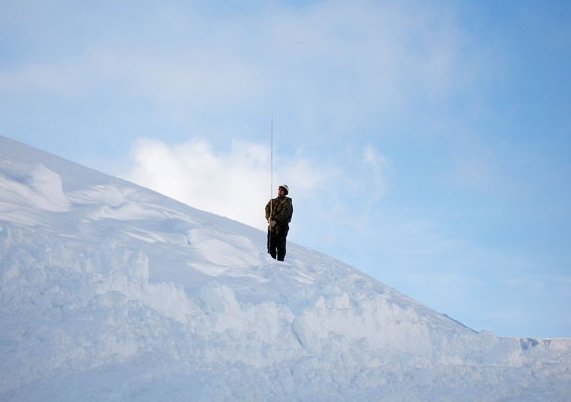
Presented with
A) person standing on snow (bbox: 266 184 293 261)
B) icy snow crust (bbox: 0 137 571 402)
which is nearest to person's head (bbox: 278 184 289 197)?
→ person standing on snow (bbox: 266 184 293 261)

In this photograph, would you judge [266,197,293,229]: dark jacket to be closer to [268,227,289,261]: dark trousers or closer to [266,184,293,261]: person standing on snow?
[266,184,293,261]: person standing on snow

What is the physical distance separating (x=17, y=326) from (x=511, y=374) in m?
5.10

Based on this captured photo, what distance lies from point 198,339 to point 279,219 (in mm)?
5670

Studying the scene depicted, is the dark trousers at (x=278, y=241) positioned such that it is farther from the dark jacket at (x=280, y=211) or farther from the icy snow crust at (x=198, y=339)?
the icy snow crust at (x=198, y=339)

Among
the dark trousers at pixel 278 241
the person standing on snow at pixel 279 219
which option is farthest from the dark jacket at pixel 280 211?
the dark trousers at pixel 278 241

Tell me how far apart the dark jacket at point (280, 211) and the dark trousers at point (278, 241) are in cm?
10

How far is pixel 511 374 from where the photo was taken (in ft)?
20.4

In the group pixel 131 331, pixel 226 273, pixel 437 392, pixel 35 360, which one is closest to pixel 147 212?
pixel 226 273

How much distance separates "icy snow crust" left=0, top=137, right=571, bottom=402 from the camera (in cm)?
498

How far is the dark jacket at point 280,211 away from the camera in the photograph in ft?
37.3

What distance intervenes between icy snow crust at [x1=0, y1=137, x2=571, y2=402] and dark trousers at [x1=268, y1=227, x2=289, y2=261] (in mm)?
2273

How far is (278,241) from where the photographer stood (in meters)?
11.4

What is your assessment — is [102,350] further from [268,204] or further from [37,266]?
[268,204]

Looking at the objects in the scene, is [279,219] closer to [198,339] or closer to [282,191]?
[282,191]
